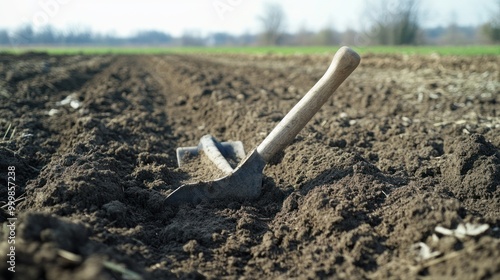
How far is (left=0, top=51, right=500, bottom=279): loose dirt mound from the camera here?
2229 mm

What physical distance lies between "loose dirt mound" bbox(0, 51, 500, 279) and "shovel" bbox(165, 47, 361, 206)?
119 millimetres

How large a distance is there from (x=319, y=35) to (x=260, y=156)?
241 ft

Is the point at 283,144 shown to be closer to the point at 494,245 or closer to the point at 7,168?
the point at 494,245

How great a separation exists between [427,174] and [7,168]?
4061mm

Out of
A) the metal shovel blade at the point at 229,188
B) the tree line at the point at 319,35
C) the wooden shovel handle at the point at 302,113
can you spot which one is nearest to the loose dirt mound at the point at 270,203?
the metal shovel blade at the point at 229,188

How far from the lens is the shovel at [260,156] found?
3.48 meters

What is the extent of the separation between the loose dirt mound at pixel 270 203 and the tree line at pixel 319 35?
1153 inches

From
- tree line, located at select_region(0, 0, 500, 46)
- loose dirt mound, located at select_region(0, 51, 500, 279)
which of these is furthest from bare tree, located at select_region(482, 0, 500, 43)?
loose dirt mound, located at select_region(0, 51, 500, 279)

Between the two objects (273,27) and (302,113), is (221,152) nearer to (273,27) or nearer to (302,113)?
(302,113)

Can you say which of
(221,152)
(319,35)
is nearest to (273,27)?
(319,35)

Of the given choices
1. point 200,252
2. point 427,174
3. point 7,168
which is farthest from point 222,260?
point 7,168

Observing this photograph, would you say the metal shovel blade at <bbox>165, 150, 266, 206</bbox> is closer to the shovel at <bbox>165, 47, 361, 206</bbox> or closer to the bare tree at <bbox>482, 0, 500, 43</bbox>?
the shovel at <bbox>165, 47, 361, 206</bbox>

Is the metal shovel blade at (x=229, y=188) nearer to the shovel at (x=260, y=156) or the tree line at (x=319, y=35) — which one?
the shovel at (x=260, y=156)

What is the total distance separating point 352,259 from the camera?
2463mm
